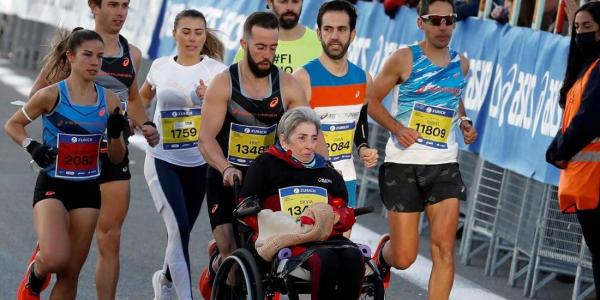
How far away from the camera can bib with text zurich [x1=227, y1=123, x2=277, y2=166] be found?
345 inches

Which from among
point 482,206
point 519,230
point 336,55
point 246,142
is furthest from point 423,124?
point 482,206

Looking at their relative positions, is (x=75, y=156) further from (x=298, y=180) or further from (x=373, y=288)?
(x=373, y=288)

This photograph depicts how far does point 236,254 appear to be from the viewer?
8188mm

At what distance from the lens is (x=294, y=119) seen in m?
8.38

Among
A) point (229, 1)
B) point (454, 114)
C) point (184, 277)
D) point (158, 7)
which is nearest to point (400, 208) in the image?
point (454, 114)

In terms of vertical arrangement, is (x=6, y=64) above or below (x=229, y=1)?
below

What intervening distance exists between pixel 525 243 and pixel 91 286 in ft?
10.8

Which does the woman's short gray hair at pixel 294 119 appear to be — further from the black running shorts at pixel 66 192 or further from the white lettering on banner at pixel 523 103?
the white lettering on banner at pixel 523 103

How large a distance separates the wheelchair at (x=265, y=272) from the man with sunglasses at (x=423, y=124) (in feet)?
4.76

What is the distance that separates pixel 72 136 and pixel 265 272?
1.35 meters

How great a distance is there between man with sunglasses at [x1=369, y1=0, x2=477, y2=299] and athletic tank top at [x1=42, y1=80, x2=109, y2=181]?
1733mm

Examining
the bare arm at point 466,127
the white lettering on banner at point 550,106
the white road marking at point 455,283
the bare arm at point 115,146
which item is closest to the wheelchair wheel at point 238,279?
the bare arm at point 115,146

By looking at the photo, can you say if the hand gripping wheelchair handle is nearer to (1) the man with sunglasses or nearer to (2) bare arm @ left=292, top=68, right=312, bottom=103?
(2) bare arm @ left=292, top=68, right=312, bottom=103

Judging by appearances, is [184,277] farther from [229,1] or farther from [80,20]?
[80,20]
